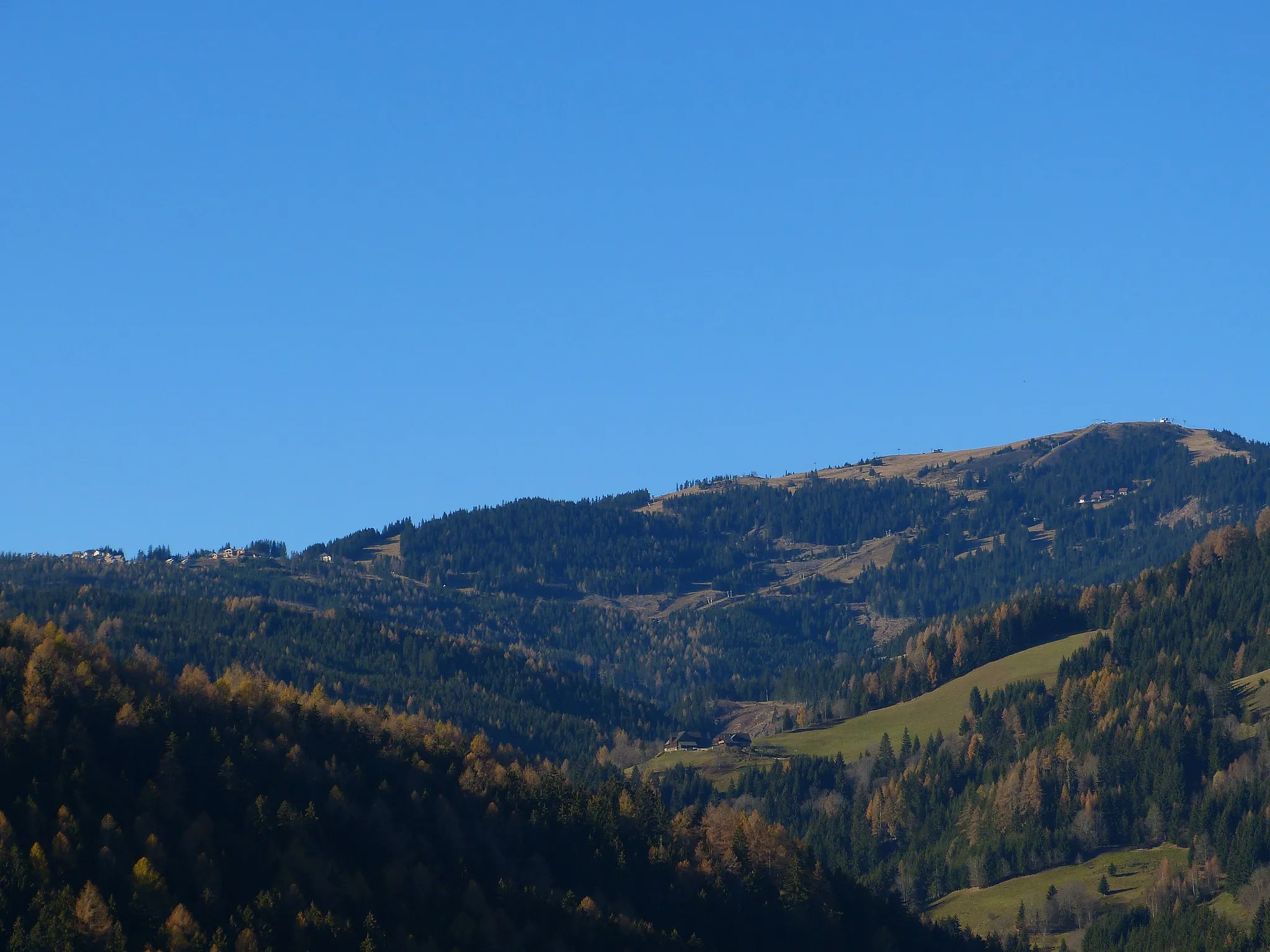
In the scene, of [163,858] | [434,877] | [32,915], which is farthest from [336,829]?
[32,915]

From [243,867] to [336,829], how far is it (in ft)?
49.9

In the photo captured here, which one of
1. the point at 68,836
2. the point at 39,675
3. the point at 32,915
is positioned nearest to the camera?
the point at 32,915

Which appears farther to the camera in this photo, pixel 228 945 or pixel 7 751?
pixel 7 751

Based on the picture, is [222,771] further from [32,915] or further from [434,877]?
[32,915]

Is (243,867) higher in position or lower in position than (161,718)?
lower

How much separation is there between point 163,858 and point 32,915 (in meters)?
17.4

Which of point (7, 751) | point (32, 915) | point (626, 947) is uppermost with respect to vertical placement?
point (7, 751)

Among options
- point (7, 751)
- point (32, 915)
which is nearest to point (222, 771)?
point (7, 751)

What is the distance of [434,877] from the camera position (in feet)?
636

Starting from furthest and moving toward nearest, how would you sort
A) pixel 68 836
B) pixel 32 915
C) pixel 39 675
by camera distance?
1. pixel 39 675
2. pixel 68 836
3. pixel 32 915

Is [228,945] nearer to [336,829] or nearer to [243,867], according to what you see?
[243,867]

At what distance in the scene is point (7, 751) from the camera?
181625mm

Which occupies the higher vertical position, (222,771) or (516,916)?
(222,771)

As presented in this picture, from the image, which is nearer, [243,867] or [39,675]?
[243,867]
